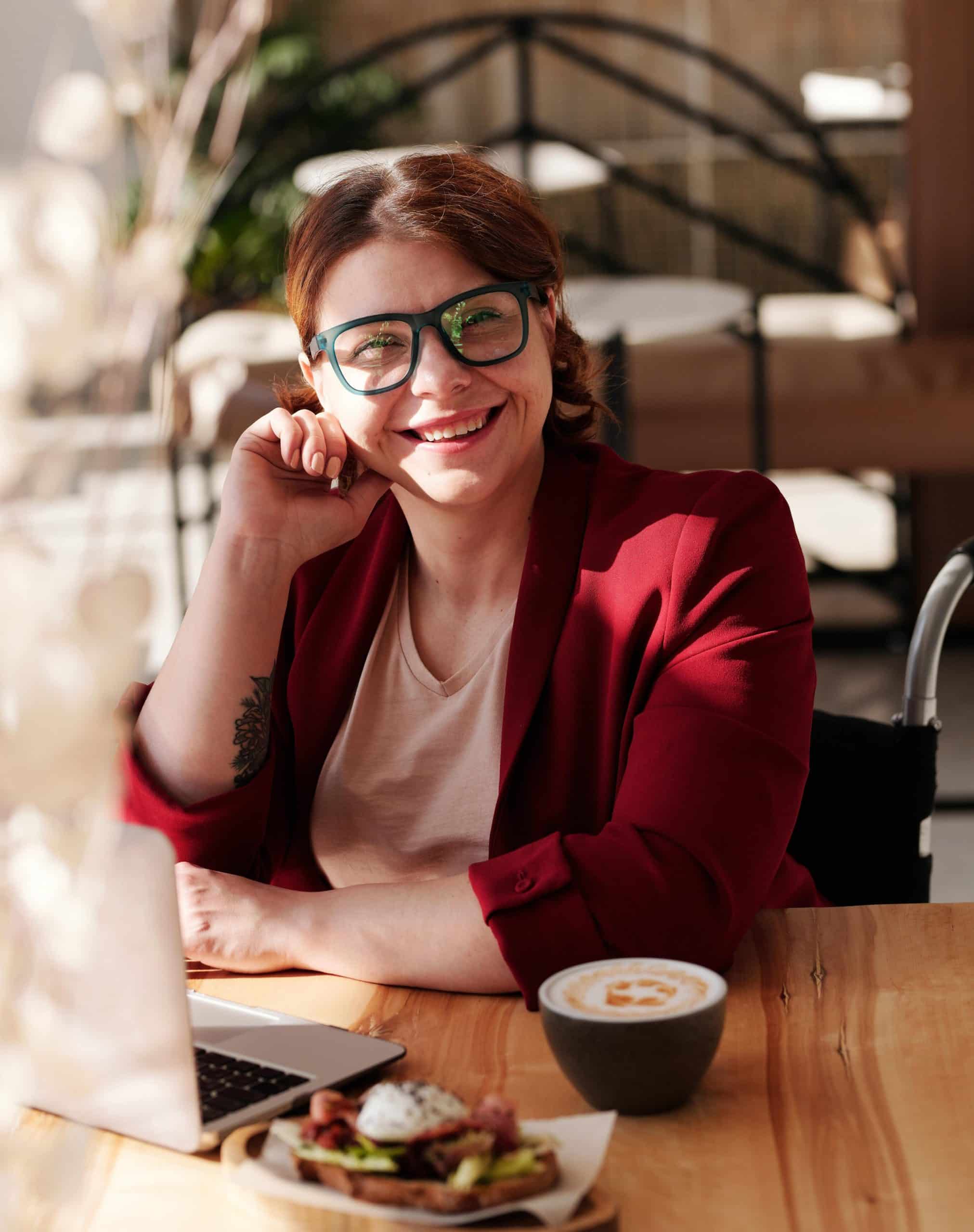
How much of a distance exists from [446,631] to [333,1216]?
2.58ft

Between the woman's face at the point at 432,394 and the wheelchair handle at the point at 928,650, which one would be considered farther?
the wheelchair handle at the point at 928,650

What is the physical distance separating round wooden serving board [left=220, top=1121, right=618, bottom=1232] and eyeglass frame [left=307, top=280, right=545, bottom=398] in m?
0.76

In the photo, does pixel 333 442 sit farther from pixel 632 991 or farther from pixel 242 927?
pixel 632 991

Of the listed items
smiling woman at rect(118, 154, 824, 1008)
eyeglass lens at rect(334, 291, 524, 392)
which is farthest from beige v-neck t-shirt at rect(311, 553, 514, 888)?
eyeglass lens at rect(334, 291, 524, 392)

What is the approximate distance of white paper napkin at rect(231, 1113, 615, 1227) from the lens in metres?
0.73

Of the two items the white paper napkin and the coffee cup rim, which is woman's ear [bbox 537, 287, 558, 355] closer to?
the coffee cup rim

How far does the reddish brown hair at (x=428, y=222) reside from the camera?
140cm

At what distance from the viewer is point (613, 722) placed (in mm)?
1344

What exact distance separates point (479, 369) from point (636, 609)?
27 cm

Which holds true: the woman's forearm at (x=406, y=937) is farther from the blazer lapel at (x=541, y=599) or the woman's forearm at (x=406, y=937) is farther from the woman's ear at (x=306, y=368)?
the woman's ear at (x=306, y=368)

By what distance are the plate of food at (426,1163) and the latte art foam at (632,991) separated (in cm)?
10

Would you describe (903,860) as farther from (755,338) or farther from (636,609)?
(755,338)

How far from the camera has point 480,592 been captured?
151 cm

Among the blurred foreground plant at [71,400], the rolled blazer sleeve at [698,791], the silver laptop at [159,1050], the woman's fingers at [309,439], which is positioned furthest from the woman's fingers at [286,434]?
the blurred foreground plant at [71,400]
